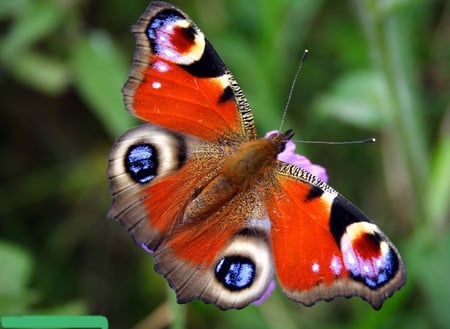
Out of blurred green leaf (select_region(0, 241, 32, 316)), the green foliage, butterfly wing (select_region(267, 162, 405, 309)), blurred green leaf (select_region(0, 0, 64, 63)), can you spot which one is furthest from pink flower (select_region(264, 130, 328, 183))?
blurred green leaf (select_region(0, 0, 64, 63))

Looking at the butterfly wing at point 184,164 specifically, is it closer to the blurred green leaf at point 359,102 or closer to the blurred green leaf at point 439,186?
the blurred green leaf at point 359,102

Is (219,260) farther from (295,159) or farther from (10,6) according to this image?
(10,6)

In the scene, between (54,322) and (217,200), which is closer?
(54,322)

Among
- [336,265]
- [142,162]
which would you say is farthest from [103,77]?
[336,265]

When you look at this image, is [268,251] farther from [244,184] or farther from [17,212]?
[17,212]

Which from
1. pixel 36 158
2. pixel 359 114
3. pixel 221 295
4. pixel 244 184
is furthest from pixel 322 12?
pixel 221 295

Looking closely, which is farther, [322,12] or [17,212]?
[322,12]

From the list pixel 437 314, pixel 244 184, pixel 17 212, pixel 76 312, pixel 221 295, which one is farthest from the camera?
pixel 17 212
